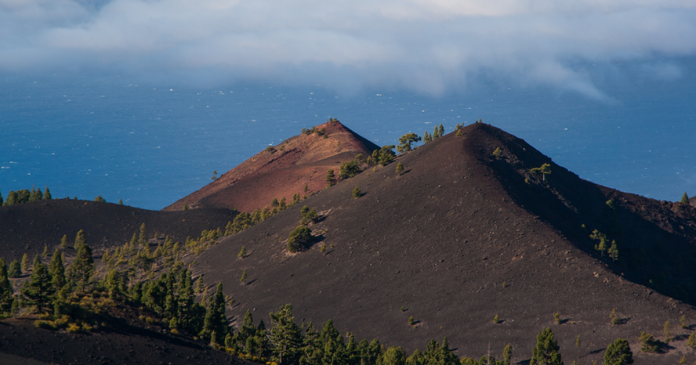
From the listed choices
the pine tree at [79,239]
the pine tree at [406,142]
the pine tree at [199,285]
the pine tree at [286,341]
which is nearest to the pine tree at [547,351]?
the pine tree at [286,341]

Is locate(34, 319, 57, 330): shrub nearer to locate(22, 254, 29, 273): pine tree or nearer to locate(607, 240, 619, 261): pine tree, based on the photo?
locate(22, 254, 29, 273): pine tree

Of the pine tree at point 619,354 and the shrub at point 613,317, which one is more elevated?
the shrub at point 613,317

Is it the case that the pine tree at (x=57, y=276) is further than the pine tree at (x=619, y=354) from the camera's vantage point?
Yes

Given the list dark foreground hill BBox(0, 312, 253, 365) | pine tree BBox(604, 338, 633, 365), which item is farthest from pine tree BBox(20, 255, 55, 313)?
pine tree BBox(604, 338, 633, 365)

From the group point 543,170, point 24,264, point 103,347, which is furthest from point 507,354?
point 24,264

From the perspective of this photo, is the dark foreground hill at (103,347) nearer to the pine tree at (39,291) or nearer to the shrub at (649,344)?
the pine tree at (39,291)

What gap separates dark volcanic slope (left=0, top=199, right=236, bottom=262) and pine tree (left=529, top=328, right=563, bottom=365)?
95069 mm

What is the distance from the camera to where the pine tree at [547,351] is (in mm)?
53938

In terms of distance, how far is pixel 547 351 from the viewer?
179 feet

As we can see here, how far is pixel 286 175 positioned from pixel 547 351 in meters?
118

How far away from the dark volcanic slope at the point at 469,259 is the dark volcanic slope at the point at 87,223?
96.5ft

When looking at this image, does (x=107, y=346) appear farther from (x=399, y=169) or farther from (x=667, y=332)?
(x=399, y=169)

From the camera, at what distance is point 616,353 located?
179ft

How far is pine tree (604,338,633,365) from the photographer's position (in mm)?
54188
